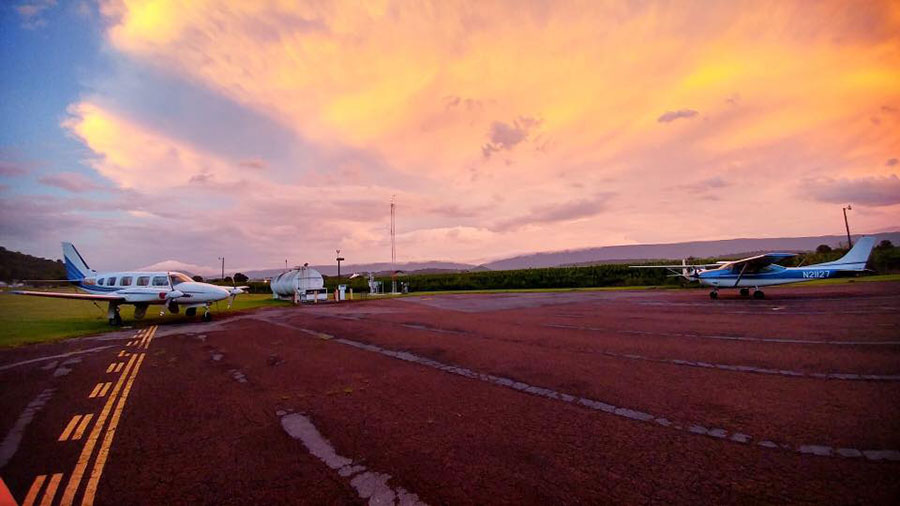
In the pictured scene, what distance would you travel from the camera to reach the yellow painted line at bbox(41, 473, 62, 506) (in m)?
3.61

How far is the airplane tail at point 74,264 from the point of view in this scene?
79.4 feet

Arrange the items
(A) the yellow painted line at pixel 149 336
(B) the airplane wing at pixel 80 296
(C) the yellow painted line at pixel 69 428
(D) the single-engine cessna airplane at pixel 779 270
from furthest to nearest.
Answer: (D) the single-engine cessna airplane at pixel 779 270 < (B) the airplane wing at pixel 80 296 < (A) the yellow painted line at pixel 149 336 < (C) the yellow painted line at pixel 69 428

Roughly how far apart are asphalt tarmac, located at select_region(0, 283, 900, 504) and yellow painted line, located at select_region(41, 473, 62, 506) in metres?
0.03

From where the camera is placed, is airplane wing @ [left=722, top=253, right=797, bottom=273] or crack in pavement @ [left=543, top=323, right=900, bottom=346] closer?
crack in pavement @ [left=543, top=323, right=900, bottom=346]

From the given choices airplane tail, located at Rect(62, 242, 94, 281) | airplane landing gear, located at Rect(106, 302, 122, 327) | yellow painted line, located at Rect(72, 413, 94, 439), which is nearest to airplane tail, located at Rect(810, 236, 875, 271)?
yellow painted line, located at Rect(72, 413, 94, 439)

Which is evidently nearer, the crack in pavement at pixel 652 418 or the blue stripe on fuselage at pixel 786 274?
the crack in pavement at pixel 652 418

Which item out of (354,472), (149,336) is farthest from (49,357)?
(354,472)

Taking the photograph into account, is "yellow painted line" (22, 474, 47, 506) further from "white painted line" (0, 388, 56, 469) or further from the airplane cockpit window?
the airplane cockpit window

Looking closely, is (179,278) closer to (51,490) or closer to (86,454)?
(86,454)

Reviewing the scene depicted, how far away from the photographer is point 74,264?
79.6 ft

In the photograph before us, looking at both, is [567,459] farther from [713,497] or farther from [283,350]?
[283,350]

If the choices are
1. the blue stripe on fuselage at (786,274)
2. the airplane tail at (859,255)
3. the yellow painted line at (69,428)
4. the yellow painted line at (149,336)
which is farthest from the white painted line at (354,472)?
the airplane tail at (859,255)

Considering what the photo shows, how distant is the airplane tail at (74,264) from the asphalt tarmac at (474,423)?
56.0 ft

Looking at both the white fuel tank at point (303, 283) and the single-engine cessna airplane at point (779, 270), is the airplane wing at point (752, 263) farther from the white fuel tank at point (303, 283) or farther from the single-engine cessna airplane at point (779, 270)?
the white fuel tank at point (303, 283)
